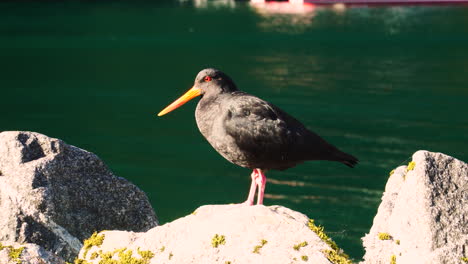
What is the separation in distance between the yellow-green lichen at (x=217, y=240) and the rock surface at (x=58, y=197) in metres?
2.21

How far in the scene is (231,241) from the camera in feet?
21.0

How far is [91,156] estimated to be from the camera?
8.71 m

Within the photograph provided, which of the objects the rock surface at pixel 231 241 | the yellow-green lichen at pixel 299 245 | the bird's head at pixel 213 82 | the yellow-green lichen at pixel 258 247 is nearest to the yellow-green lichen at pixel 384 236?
the rock surface at pixel 231 241

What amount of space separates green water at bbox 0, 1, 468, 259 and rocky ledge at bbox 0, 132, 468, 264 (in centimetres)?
603

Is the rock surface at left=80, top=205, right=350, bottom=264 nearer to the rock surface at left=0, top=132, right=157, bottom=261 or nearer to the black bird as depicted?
the rock surface at left=0, top=132, right=157, bottom=261

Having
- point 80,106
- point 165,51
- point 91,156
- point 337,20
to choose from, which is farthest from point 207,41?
point 91,156

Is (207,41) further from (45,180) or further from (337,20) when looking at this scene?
(45,180)

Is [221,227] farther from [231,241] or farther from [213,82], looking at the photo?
[213,82]

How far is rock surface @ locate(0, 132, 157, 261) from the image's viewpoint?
798cm

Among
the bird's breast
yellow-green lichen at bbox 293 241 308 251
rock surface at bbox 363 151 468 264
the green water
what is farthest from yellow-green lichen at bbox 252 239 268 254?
the green water

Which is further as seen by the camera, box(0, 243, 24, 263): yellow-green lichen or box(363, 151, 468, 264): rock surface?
box(0, 243, 24, 263): yellow-green lichen

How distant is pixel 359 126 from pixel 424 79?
8.81 metres

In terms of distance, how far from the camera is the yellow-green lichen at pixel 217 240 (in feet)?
21.0

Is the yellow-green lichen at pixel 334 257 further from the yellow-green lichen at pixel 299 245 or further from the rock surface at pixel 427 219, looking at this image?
the rock surface at pixel 427 219
